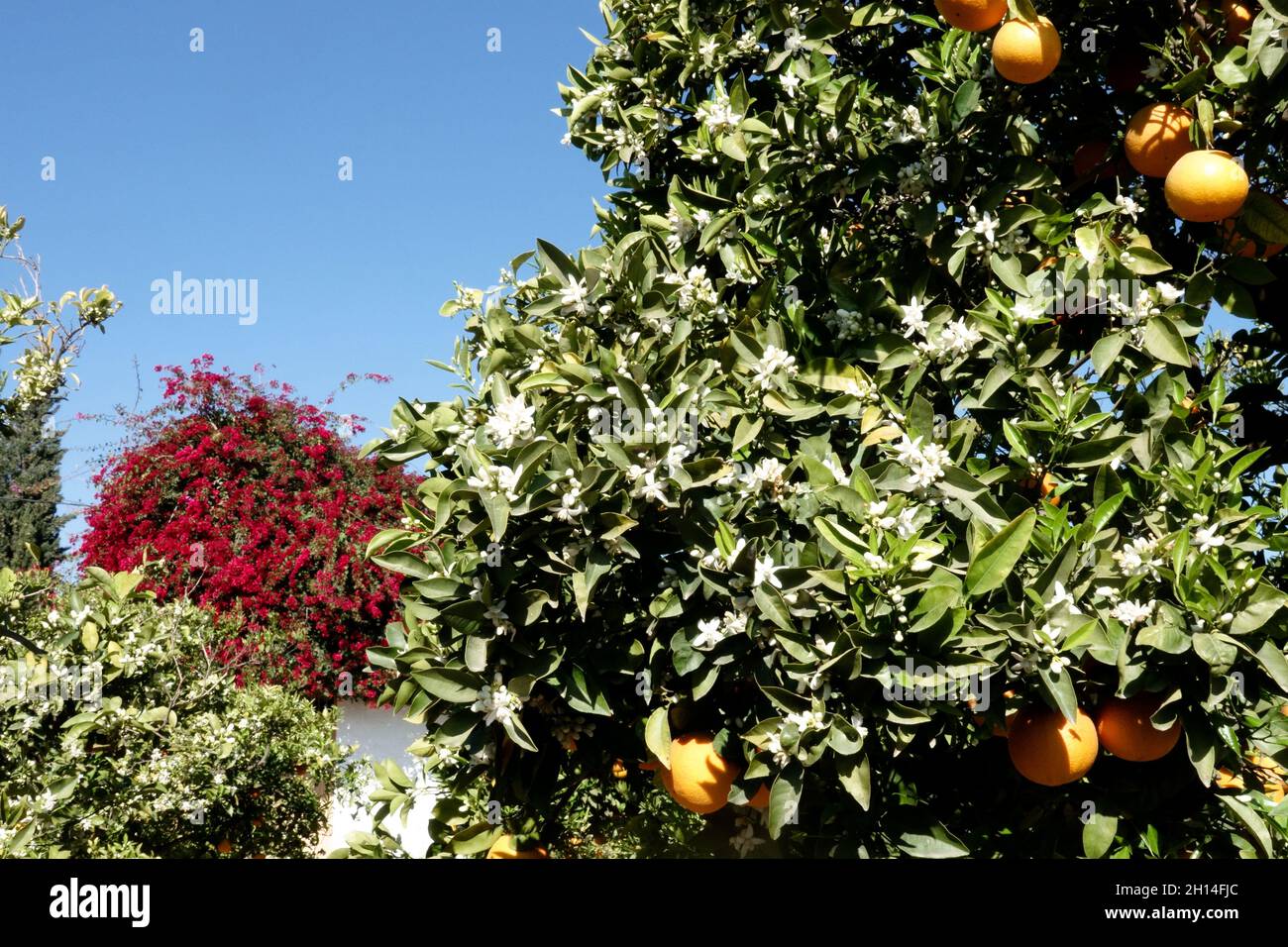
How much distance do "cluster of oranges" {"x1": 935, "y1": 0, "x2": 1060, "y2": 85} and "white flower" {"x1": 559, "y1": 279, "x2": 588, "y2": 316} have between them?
3.20 feet

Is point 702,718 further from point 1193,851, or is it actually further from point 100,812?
point 100,812

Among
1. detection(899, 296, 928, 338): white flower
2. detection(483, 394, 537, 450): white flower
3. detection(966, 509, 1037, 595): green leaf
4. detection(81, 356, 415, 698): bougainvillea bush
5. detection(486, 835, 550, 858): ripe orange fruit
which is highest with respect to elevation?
detection(81, 356, 415, 698): bougainvillea bush

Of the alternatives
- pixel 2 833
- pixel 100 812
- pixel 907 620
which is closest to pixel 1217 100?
pixel 907 620

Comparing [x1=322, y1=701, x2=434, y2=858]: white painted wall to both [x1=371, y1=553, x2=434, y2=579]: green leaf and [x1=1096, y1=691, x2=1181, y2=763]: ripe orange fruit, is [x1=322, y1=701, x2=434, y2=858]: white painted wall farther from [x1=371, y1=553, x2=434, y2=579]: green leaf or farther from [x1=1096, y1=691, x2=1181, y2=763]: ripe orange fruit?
[x1=1096, y1=691, x2=1181, y2=763]: ripe orange fruit

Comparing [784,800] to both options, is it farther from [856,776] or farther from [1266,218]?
[1266,218]

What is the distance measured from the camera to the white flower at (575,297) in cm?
201

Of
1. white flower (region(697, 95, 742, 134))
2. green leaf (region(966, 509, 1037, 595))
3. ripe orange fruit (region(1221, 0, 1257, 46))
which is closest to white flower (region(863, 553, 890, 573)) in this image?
green leaf (region(966, 509, 1037, 595))

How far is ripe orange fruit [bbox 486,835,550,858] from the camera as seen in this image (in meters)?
2.19

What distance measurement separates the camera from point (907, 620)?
1.57 metres

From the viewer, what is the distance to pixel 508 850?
2.20 meters

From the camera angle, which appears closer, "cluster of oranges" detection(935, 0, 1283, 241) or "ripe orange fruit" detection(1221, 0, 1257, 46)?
"cluster of oranges" detection(935, 0, 1283, 241)

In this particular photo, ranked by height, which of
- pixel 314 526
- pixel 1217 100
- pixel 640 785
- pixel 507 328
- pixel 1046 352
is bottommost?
pixel 640 785

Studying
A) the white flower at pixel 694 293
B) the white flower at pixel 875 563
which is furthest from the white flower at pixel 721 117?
the white flower at pixel 875 563
